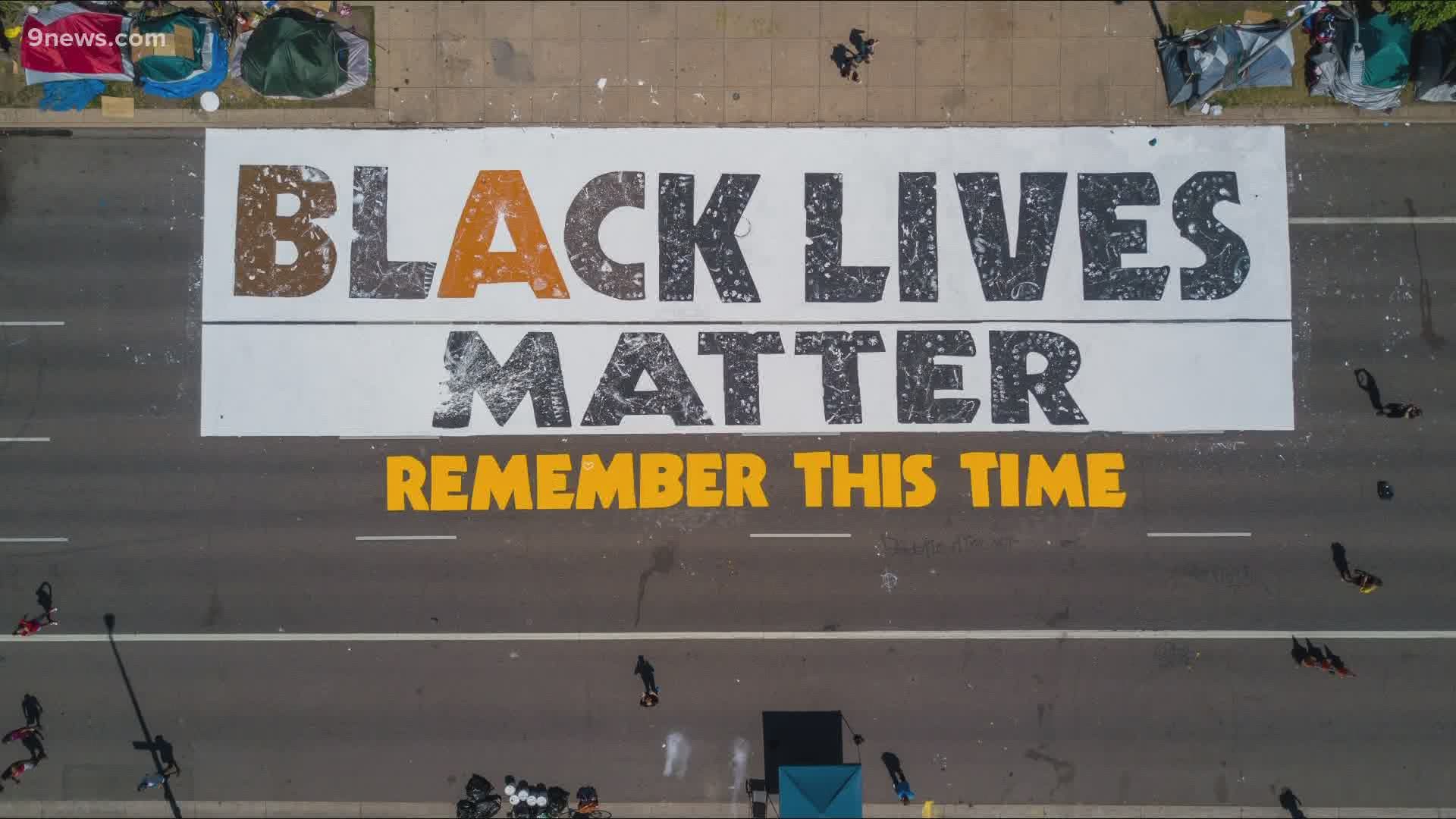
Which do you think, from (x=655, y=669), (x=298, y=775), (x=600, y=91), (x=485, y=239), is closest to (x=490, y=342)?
(x=485, y=239)

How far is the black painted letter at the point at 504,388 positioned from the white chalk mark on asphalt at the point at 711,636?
4.38 meters

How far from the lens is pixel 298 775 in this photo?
16.6 meters

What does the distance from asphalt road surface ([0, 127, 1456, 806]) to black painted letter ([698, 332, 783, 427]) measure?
708 millimetres

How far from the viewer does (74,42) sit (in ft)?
55.1

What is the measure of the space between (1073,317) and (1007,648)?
7001mm

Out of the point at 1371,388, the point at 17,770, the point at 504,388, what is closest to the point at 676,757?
the point at 504,388

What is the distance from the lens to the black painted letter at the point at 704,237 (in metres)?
17.0

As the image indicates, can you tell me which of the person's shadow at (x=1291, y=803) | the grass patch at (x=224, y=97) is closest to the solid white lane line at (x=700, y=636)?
the person's shadow at (x=1291, y=803)

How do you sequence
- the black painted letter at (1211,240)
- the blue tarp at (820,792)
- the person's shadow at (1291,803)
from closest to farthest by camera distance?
the blue tarp at (820,792), the person's shadow at (1291,803), the black painted letter at (1211,240)

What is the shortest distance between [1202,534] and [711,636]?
10.4 meters

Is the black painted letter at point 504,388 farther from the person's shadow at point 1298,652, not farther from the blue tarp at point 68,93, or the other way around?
the person's shadow at point 1298,652

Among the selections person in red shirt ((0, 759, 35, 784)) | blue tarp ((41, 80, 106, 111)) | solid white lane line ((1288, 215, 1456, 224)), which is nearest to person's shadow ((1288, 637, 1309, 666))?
solid white lane line ((1288, 215, 1456, 224))

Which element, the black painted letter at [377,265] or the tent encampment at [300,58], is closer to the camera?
the tent encampment at [300,58]

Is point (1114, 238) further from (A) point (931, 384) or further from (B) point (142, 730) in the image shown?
(B) point (142, 730)
